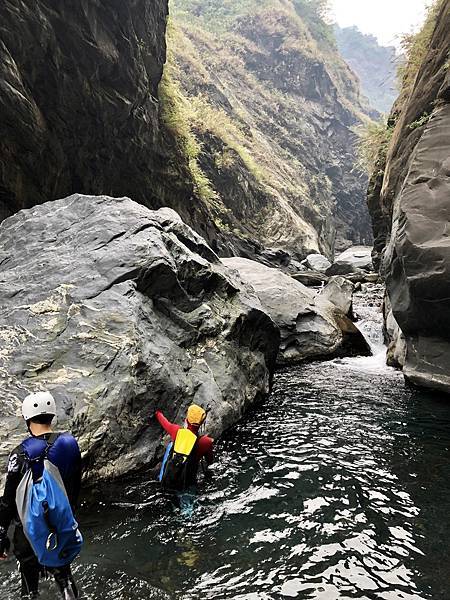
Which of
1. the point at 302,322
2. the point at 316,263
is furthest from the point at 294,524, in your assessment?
the point at 316,263

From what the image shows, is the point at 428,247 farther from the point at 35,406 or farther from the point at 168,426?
the point at 35,406

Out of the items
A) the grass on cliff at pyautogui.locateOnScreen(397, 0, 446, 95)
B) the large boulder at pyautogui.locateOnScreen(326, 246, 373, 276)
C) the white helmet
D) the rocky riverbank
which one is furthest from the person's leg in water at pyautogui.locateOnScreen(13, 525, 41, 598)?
the large boulder at pyautogui.locateOnScreen(326, 246, 373, 276)

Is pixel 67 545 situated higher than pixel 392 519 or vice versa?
pixel 67 545

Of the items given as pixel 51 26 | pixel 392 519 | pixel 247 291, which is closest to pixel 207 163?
pixel 51 26

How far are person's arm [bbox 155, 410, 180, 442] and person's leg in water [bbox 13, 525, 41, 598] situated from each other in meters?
2.12

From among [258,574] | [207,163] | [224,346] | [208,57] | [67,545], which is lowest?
[258,574]

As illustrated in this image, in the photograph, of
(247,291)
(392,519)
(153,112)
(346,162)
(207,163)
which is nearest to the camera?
(392,519)

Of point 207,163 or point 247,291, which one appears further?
point 207,163

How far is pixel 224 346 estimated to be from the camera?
845 centimetres

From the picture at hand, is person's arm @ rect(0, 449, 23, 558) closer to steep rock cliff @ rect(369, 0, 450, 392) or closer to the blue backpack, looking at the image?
the blue backpack

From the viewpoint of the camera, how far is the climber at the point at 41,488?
3.13 m

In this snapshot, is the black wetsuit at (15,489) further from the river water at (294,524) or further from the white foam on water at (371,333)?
the white foam on water at (371,333)

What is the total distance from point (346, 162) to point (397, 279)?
5961cm

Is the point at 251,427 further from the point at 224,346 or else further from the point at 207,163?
the point at 207,163
